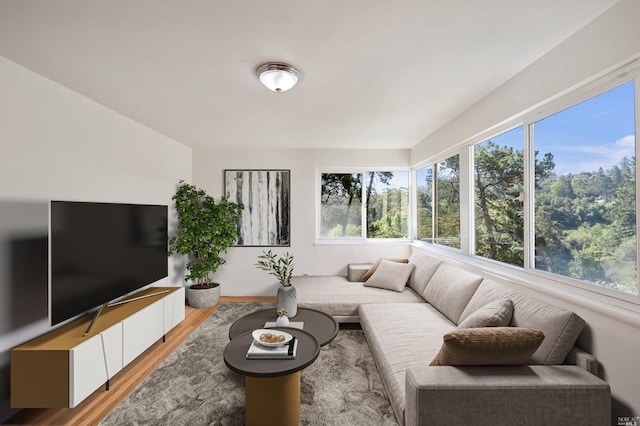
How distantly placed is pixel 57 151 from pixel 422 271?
3919mm

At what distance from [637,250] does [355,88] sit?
2073mm

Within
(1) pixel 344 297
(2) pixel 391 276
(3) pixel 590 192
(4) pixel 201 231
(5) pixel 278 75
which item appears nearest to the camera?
(3) pixel 590 192

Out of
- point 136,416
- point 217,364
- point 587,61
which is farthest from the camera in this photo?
point 217,364

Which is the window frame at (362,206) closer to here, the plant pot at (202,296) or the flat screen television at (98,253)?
the plant pot at (202,296)

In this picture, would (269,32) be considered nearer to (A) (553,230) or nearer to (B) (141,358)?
(A) (553,230)

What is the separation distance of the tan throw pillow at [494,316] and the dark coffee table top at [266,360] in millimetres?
1110

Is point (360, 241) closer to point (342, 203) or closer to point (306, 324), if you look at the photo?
point (342, 203)

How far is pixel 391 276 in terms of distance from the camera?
3648mm

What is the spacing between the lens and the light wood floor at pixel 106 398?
6.17 ft

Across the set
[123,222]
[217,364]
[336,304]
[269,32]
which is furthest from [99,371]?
[269,32]

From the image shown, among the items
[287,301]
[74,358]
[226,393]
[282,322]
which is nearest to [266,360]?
[282,322]

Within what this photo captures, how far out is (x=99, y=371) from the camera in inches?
80.1

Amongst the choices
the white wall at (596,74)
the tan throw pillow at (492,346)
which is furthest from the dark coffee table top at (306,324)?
the white wall at (596,74)

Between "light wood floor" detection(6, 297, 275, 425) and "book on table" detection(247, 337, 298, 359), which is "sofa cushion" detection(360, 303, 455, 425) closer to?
"book on table" detection(247, 337, 298, 359)
